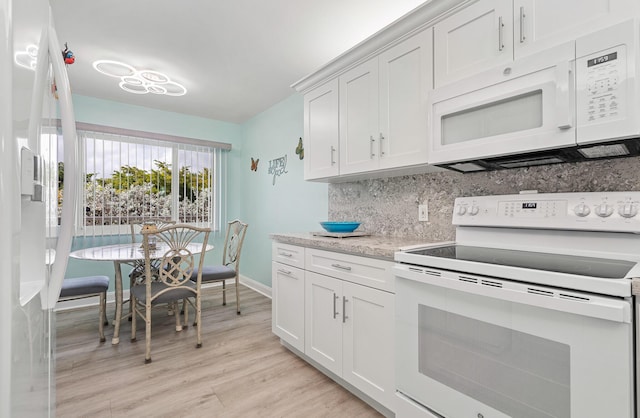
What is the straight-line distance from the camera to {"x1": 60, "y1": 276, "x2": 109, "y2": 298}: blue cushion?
8.29ft

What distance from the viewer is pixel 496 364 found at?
1164 mm

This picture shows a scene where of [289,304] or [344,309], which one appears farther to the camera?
[289,304]

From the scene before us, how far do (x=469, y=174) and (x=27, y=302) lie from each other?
6.58 ft

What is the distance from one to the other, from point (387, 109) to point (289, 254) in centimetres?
130

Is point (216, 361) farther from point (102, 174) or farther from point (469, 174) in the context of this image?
point (102, 174)

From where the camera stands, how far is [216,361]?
7.63 ft

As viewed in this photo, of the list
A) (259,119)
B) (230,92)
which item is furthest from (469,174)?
(259,119)

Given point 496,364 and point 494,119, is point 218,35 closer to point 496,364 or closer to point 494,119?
point 494,119

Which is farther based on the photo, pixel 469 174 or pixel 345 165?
pixel 345 165

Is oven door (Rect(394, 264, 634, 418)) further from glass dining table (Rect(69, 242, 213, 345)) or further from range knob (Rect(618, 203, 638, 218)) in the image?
glass dining table (Rect(69, 242, 213, 345))

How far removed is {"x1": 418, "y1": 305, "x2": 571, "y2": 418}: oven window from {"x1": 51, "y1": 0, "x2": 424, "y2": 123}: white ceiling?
2005 millimetres

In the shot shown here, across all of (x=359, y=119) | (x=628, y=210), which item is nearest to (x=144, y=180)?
(x=359, y=119)

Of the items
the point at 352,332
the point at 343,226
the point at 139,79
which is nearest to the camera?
the point at 352,332

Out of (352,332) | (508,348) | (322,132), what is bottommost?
(352,332)
